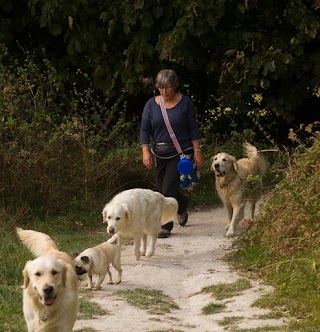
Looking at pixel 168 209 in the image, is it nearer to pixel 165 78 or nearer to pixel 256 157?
pixel 165 78

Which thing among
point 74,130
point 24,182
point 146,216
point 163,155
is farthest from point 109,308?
point 74,130

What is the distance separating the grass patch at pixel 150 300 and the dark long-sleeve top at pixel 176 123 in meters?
3.02

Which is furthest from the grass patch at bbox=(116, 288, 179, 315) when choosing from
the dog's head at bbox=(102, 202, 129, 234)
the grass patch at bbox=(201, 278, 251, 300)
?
the dog's head at bbox=(102, 202, 129, 234)

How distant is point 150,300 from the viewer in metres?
8.79

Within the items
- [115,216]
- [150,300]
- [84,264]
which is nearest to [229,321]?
[150,300]

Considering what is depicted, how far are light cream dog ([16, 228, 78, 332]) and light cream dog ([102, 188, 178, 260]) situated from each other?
9.70 ft

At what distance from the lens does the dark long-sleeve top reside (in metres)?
11.7

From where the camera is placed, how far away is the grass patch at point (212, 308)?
836 cm

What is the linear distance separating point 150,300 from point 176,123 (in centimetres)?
343

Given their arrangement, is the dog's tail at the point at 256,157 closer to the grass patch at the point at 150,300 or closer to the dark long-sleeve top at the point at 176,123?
the dark long-sleeve top at the point at 176,123

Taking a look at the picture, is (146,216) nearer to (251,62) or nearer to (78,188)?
(78,188)

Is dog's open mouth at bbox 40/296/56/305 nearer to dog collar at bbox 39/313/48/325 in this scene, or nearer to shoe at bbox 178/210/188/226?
dog collar at bbox 39/313/48/325

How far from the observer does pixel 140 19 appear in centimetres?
1476

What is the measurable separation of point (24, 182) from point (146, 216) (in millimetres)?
2610
